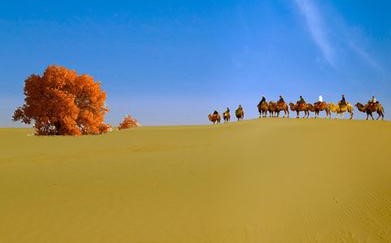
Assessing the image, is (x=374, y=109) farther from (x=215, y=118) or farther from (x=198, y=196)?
(x=198, y=196)

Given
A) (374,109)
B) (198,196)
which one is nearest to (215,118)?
(374,109)

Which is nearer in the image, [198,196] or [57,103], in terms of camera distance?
[198,196]

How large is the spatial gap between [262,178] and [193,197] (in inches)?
93.1

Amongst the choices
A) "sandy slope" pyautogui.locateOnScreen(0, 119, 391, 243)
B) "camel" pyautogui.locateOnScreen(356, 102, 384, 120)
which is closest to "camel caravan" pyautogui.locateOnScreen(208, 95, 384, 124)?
"camel" pyautogui.locateOnScreen(356, 102, 384, 120)

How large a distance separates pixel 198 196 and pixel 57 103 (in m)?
26.8

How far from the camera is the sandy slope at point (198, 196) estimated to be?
6.92 metres

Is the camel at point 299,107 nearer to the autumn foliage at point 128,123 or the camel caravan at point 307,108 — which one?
the camel caravan at point 307,108

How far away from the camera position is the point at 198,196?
8.71m

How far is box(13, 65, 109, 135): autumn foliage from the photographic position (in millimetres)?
33250

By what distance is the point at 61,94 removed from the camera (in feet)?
→ 108

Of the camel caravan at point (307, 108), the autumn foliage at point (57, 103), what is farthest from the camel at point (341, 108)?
the autumn foliage at point (57, 103)

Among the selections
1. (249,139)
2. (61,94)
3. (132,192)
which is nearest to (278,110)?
(61,94)

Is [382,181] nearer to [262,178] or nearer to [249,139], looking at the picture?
[262,178]

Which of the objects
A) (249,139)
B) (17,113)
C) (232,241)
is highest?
(17,113)
